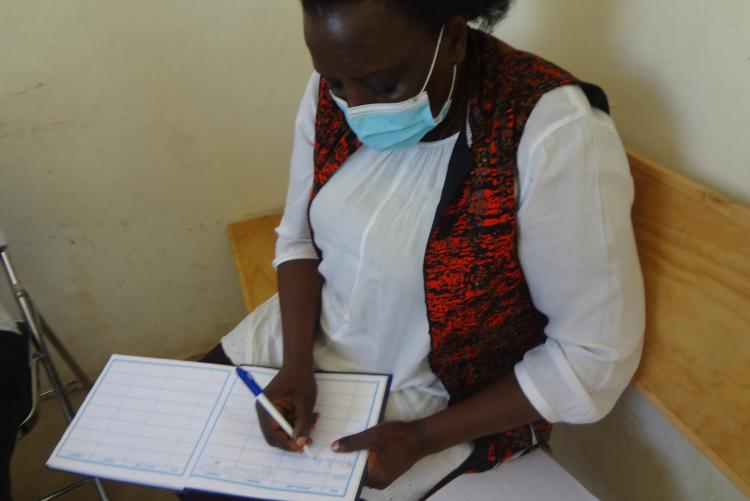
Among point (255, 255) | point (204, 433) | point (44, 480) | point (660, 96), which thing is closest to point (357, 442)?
point (204, 433)

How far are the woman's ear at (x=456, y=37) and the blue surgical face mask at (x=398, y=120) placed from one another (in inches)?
0.6

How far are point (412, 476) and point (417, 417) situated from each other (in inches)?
4.3

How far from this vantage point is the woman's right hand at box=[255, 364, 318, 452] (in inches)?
37.1

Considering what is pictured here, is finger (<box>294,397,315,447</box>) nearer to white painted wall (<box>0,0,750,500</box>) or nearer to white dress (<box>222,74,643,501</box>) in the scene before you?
white dress (<box>222,74,643,501</box>)

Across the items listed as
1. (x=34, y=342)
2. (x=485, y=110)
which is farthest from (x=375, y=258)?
(x=34, y=342)

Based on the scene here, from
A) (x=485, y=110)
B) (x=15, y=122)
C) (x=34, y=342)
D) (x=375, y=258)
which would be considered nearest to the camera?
(x=485, y=110)

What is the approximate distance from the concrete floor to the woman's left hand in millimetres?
1076

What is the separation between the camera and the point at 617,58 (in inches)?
39.0

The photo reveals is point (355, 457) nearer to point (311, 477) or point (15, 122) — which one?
point (311, 477)

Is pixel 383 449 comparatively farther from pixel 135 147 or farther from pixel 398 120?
pixel 135 147

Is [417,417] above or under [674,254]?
under

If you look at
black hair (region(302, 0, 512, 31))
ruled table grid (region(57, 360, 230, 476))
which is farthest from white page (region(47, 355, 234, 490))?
black hair (region(302, 0, 512, 31))

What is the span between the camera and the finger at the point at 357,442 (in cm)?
92

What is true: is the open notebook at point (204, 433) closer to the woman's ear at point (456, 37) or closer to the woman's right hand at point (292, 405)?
the woman's right hand at point (292, 405)
